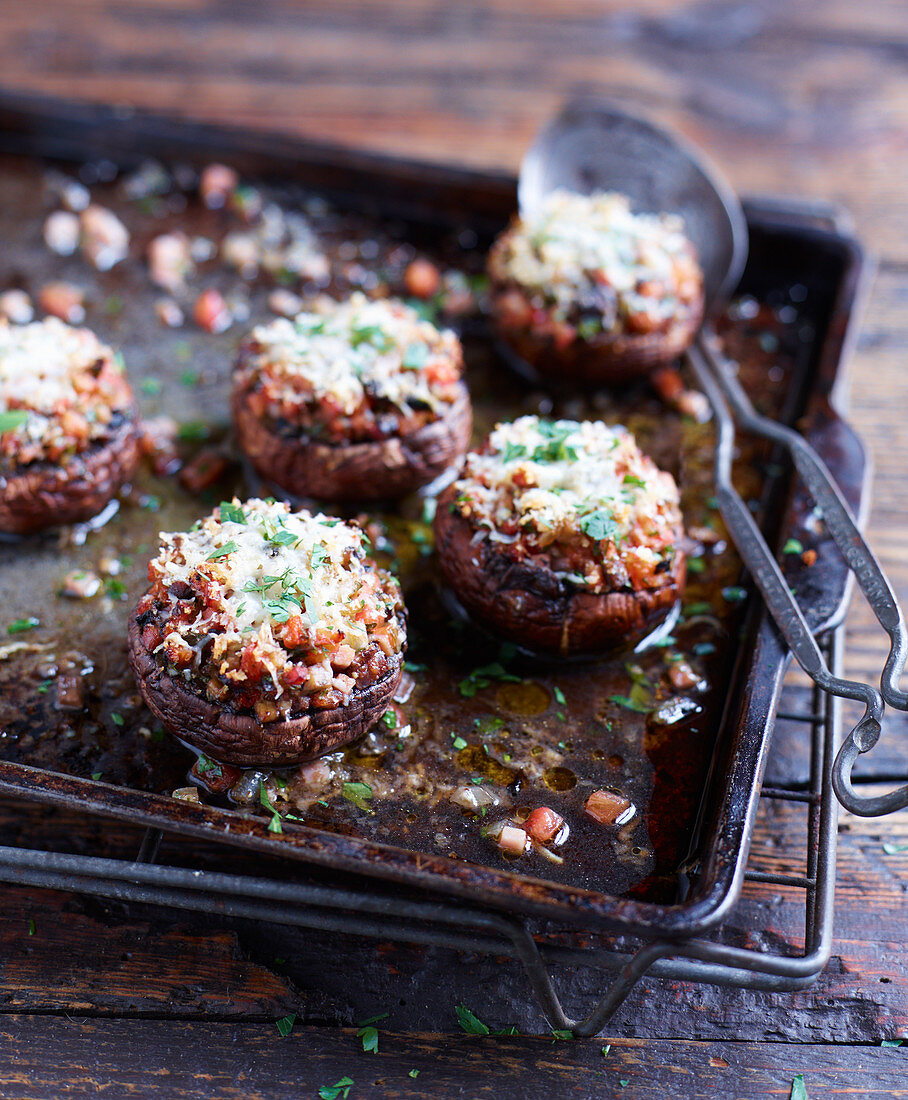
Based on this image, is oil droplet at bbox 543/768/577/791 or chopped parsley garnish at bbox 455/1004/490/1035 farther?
oil droplet at bbox 543/768/577/791

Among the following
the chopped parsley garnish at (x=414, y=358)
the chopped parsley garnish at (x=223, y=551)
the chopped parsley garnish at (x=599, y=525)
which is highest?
the chopped parsley garnish at (x=414, y=358)

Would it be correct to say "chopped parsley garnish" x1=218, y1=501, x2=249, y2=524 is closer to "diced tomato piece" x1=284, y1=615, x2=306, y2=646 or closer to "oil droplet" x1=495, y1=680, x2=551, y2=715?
"diced tomato piece" x1=284, y1=615, x2=306, y2=646

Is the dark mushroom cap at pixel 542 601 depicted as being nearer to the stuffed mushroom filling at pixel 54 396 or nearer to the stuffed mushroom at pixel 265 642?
the stuffed mushroom at pixel 265 642

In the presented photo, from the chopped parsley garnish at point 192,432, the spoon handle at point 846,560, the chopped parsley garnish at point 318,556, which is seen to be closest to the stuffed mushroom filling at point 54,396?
the chopped parsley garnish at point 192,432

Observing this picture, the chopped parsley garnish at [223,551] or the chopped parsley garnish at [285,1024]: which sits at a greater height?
the chopped parsley garnish at [223,551]

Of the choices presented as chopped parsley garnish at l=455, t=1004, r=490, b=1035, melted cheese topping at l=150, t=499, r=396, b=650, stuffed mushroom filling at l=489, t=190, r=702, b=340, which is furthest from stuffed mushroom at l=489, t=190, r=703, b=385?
chopped parsley garnish at l=455, t=1004, r=490, b=1035

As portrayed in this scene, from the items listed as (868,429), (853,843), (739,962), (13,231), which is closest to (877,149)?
(868,429)

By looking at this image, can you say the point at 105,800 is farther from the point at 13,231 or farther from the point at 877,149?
the point at 877,149
